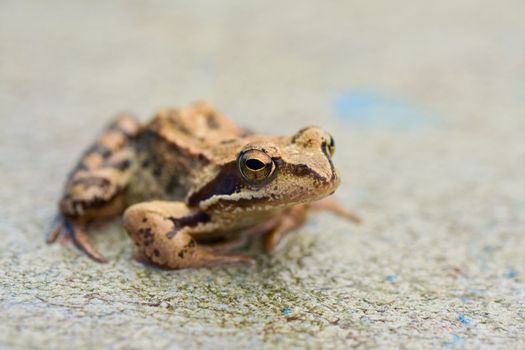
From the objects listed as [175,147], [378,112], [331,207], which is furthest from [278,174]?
[378,112]

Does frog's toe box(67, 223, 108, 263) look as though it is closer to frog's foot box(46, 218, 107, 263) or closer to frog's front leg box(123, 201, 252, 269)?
frog's foot box(46, 218, 107, 263)

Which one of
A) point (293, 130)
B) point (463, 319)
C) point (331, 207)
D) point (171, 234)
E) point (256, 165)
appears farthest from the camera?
point (293, 130)

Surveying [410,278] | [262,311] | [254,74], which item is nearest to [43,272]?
[262,311]

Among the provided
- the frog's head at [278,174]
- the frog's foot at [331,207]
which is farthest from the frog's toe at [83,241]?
the frog's foot at [331,207]

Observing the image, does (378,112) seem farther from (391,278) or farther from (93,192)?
(93,192)

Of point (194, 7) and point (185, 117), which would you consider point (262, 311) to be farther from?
point (194, 7)

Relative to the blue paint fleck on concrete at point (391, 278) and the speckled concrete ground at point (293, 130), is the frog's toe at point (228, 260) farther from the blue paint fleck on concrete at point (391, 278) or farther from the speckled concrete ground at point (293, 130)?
the blue paint fleck on concrete at point (391, 278)
